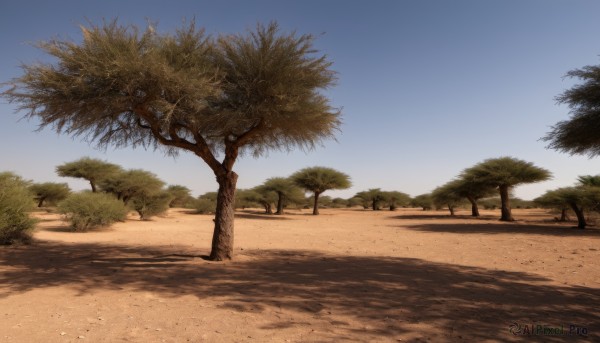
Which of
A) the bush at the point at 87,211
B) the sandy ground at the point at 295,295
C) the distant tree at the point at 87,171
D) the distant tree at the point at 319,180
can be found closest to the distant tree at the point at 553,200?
the sandy ground at the point at 295,295

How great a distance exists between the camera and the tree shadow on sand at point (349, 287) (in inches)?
183

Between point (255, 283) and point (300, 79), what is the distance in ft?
17.1

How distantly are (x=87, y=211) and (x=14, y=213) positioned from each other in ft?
16.5

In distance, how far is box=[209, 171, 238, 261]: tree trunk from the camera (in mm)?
9250

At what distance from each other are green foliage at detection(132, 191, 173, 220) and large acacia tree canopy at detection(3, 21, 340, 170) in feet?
54.4

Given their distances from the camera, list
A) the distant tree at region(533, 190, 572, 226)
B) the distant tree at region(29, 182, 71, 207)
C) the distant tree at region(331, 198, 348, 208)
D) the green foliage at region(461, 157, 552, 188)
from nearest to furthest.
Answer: the distant tree at region(533, 190, 572, 226) < the green foliage at region(461, 157, 552, 188) < the distant tree at region(29, 182, 71, 207) < the distant tree at region(331, 198, 348, 208)

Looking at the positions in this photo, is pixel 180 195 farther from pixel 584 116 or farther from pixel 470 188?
pixel 584 116

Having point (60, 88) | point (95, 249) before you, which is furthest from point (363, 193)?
point (60, 88)

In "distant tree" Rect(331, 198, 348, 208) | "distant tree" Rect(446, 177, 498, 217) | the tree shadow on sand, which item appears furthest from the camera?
"distant tree" Rect(331, 198, 348, 208)

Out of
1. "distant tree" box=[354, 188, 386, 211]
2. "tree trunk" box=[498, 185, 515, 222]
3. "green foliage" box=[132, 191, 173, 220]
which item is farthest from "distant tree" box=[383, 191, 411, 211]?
"green foliage" box=[132, 191, 173, 220]

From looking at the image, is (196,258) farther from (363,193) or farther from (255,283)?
(363,193)

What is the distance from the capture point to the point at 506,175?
82.3 ft

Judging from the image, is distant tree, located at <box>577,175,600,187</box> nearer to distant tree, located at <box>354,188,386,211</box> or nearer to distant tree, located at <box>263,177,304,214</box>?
distant tree, located at <box>263,177,304,214</box>

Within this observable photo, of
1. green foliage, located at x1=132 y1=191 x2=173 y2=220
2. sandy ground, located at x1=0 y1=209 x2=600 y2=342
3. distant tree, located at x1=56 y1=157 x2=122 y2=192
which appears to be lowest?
sandy ground, located at x1=0 y1=209 x2=600 y2=342
